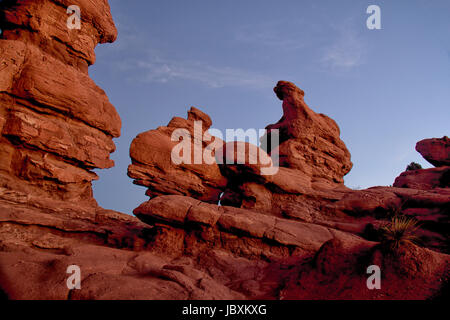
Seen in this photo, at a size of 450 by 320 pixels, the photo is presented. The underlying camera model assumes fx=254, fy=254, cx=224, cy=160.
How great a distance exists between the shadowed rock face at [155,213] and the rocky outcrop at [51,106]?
0.19 feet

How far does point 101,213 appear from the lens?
13094 mm

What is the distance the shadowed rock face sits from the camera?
7.30 meters

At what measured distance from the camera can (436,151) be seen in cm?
2858

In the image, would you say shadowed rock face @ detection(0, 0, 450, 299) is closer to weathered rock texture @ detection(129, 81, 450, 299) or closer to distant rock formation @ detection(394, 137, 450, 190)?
weathered rock texture @ detection(129, 81, 450, 299)

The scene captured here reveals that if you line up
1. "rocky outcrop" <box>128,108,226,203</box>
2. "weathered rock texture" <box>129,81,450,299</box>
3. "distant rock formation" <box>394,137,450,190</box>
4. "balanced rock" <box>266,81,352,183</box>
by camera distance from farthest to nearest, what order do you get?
"distant rock formation" <box>394,137,450,190</box> → "balanced rock" <box>266,81,352,183</box> → "rocky outcrop" <box>128,108,226,203</box> → "weathered rock texture" <box>129,81,450,299</box>

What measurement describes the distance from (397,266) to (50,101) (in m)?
15.6

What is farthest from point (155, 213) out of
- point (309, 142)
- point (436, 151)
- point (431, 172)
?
point (436, 151)

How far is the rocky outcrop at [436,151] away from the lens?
2819 centimetres

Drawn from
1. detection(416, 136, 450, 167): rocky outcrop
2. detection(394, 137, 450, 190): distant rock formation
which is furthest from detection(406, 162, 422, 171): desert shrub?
detection(416, 136, 450, 167): rocky outcrop

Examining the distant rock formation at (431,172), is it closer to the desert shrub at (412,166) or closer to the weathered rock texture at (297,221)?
the desert shrub at (412,166)

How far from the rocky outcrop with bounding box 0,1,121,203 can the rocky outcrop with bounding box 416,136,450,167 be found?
32.6 meters

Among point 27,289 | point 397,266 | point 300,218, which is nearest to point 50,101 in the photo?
point 27,289

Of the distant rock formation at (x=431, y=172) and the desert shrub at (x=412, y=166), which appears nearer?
the distant rock formation at (x=431, y=172)

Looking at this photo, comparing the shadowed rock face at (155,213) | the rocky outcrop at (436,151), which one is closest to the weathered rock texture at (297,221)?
the shadowed rock face at (155,213)
